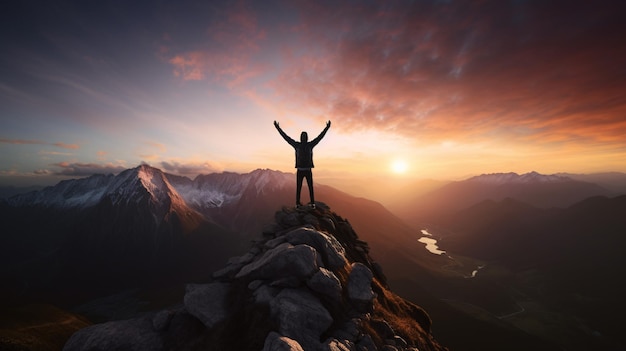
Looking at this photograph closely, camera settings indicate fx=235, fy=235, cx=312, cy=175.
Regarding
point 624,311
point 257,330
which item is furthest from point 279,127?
point 624,311

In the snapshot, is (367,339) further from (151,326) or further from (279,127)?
(279,127)

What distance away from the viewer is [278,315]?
1175 centimetres

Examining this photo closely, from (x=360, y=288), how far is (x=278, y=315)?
6.88m

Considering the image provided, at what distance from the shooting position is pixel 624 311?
159000 mm

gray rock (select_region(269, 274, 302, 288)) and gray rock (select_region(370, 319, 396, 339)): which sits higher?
gray rock (select_region(269, 274, 302, 288))

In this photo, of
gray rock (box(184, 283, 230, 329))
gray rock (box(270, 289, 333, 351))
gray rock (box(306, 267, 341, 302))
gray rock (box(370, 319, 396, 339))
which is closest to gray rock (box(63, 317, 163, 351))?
gray rock (box(184, 283, 230, 329))

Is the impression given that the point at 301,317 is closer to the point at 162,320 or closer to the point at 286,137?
the point at 162,320

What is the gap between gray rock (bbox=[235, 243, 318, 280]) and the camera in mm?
14398

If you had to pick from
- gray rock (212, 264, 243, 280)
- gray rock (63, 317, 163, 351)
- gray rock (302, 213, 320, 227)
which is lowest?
gray rock (63, 317, 163, 351)

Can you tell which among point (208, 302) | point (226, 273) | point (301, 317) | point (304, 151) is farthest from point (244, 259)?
point (304, 151)

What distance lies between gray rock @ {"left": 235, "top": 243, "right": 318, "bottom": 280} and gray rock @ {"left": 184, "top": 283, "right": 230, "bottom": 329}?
1.87 metres

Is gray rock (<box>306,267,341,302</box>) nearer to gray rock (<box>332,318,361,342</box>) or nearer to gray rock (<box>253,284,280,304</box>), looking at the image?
gray rock (<box>332,318,361,342</box>)

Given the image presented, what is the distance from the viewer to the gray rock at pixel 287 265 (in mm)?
14398

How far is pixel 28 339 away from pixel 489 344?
185335 mm
